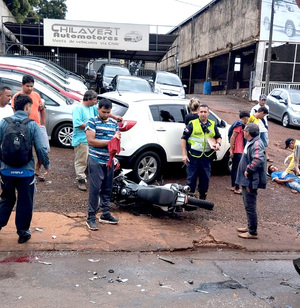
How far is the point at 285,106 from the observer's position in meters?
16.7

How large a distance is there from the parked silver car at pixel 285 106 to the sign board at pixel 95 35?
8.76 m

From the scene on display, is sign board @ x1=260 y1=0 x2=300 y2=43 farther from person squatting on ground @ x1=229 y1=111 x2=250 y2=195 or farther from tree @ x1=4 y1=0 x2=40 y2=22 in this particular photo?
person squatting on ground @ x1=229 y1=111 x2=250 y2=195

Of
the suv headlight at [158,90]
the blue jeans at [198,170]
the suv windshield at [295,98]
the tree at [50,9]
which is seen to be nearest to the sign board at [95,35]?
the suv headlight at [158,90]

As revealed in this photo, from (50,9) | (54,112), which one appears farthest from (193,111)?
(50,9)

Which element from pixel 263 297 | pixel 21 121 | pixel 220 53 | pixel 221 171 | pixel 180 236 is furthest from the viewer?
pixel 220 53

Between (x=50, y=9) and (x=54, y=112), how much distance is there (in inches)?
1527

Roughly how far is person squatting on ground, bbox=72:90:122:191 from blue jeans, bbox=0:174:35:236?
2087mm

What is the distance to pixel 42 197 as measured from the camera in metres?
6.71

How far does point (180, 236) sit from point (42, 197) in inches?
→ 98.9

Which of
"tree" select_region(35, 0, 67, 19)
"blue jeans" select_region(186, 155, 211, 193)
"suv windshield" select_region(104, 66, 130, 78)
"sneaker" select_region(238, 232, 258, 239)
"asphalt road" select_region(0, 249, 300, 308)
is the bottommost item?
"sneaker" select_region(238, 232, 258, 239)

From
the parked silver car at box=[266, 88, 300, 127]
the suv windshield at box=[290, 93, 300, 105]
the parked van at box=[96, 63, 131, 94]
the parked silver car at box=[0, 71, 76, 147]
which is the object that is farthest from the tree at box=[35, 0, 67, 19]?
the parked silver car at box=[0, 71, 76, 147]

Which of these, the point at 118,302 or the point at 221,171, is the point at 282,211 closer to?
the point at 221,171

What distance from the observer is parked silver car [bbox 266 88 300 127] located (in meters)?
16.2

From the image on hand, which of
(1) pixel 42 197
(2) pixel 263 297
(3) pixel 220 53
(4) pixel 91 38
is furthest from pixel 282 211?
(3) pixel 220 53
